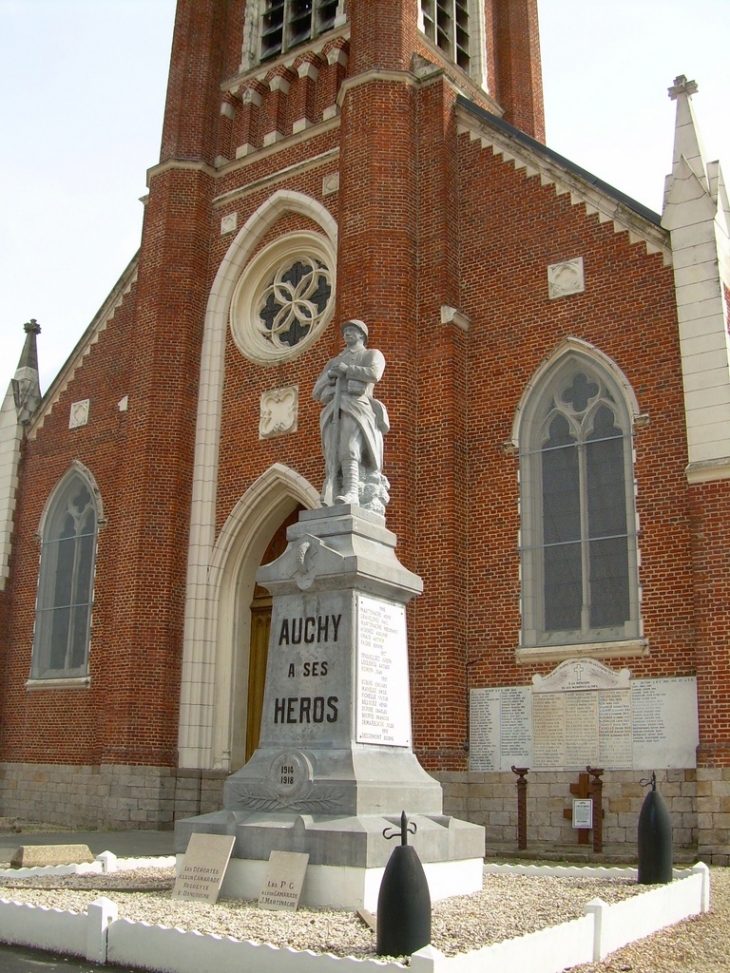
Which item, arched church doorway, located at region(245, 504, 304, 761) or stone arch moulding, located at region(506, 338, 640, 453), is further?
arched church doorway, located at region(245, 504, 304, 761)

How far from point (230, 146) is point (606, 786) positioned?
1451cm

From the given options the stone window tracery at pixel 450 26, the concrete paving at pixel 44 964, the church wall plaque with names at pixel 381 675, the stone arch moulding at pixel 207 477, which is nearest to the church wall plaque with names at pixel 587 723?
the stone arch moulding at pixel 207 477

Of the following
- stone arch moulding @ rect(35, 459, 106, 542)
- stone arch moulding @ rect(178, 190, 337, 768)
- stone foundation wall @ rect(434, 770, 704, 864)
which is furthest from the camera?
stone arch moulding @ rect(35, 459, 106, 542)

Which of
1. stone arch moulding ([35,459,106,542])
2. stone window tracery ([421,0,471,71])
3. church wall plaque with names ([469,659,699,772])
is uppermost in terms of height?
stone window tracery ([421,0,471,71])

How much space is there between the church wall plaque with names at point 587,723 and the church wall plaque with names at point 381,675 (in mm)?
5280

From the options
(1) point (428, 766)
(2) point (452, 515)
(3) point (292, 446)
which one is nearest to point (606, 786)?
(1) point (428, 766)

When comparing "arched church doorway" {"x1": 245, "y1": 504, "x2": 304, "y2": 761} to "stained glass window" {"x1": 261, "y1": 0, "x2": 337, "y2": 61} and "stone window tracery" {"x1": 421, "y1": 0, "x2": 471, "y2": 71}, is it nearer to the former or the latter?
"stained glass window" {"x1": 261, "y1": 0, "x2": 337, "y2": 61}

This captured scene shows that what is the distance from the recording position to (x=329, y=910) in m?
7.37

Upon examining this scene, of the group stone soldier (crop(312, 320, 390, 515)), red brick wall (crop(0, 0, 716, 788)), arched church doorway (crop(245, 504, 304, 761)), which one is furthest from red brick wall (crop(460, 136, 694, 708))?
stone soldier (crop(312, 320, 390, 515))

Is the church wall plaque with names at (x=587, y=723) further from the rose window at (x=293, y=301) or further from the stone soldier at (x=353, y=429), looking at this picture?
the rose window at (x=293, y=301)

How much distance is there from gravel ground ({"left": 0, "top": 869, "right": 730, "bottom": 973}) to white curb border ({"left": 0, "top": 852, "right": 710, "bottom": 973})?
16 cm

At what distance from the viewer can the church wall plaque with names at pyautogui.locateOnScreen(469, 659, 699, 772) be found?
13.0 metres

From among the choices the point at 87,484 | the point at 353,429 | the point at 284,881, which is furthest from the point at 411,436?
the point at 284,881

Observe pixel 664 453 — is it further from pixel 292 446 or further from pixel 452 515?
pixel 292 446
